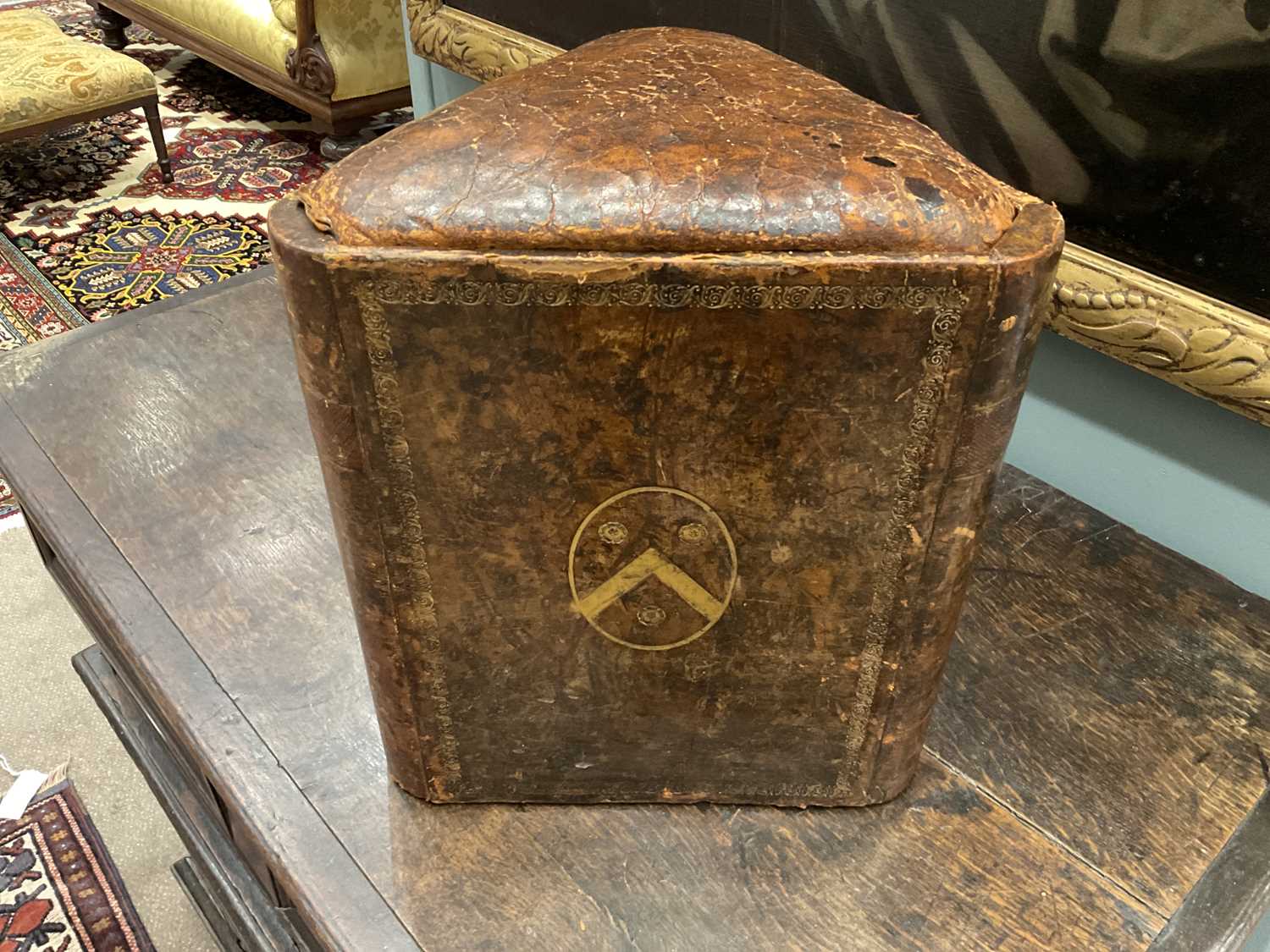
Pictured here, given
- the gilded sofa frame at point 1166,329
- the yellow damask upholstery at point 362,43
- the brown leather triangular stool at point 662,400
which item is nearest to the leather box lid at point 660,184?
the brown leather triangular stool at point 662,400

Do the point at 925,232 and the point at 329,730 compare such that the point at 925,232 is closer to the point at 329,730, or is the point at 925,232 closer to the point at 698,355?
the point at 698,355

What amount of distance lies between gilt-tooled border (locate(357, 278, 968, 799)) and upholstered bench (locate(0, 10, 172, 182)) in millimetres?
2589

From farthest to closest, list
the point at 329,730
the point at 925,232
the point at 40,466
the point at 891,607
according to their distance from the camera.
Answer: the point at 40,466
the point at 329,730
the point at 891,607
the point at 925,232

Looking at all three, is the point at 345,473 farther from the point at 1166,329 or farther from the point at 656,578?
the point at 1166,329

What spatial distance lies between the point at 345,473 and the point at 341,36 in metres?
2.51

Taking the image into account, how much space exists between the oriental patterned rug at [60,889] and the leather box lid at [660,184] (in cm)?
104

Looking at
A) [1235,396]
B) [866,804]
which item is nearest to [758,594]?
[866,804]

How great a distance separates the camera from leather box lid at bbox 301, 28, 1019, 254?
449mm

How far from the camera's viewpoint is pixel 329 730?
696 mm

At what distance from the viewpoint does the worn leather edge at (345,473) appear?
0.46 m

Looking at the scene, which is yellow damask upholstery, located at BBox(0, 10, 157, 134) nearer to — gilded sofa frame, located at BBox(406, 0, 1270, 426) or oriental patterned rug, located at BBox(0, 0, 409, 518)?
oriental patterned rug, located at BBox(0, 0, 409, 518)

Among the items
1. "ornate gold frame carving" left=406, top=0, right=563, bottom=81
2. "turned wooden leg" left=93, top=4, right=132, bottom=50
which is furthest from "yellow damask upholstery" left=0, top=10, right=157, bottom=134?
"ornate gold frame carving" left=406, top=0, right=563, bottom=81

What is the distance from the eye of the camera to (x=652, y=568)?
550 mm

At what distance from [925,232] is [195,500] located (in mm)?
705
